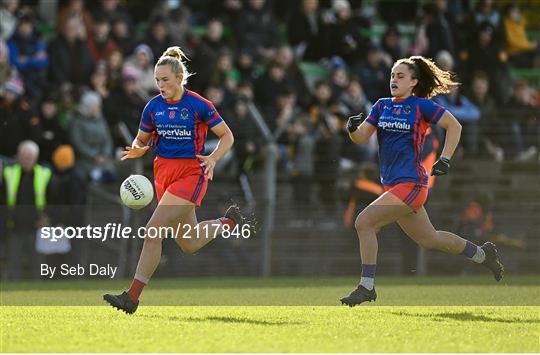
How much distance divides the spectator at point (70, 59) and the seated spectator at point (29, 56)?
198 mm

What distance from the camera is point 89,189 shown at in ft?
54.3

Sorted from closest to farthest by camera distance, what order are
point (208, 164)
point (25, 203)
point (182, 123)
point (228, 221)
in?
point (208, 164) < point (182, 123) < point (228, 221) < point (25, 203)

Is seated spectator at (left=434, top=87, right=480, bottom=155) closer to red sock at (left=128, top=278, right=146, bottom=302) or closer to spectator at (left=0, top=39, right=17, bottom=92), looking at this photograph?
spectator at (left=0, top=39, right=17, bottom=92)

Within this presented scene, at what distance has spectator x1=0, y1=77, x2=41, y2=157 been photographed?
16.7 m

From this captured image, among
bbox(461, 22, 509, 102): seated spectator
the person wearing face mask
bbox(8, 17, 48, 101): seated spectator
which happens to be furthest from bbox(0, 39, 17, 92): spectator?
bbox(461, 22, 509, 102): seated spectator

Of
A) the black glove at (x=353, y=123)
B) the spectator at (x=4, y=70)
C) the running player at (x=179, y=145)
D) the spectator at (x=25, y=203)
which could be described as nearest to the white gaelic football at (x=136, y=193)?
the running player at (x=179, y=145)

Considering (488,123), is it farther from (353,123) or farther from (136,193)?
(136,193)

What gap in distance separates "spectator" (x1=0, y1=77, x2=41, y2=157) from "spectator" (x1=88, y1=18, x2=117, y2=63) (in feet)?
6.65

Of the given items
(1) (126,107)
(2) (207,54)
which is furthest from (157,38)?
(1) (126,107)

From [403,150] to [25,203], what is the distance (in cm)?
688

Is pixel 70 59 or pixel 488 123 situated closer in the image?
pixel 70 59

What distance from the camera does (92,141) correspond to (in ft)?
55.6

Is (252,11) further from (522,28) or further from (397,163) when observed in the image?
(397,163)

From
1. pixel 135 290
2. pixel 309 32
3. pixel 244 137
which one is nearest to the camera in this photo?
pixel 135 290
